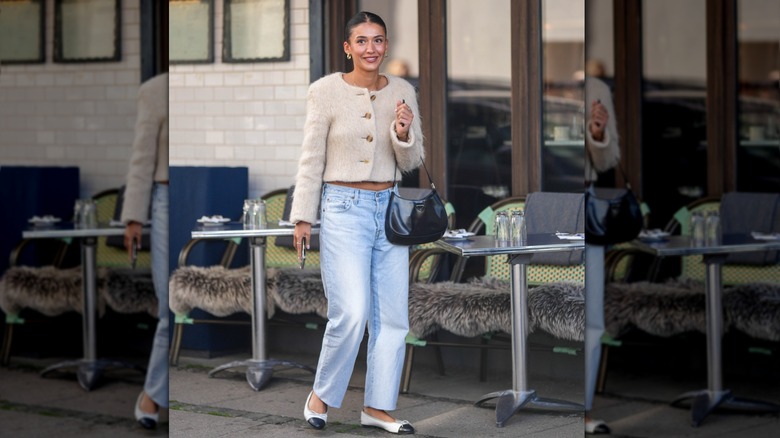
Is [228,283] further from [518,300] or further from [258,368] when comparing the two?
[518,300]

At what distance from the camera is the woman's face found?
15.3 ft

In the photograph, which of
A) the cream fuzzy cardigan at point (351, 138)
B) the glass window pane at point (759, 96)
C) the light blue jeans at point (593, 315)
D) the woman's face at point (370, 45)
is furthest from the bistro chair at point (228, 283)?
the glass window pane at point (759, 96)

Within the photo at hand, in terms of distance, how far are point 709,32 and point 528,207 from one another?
1.33m

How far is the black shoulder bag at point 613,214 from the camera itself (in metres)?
3.54

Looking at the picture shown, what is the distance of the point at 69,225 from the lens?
174 inches

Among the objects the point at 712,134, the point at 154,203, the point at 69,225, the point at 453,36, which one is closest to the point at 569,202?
the point at 453,36

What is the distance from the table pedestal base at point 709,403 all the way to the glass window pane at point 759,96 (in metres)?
0.58

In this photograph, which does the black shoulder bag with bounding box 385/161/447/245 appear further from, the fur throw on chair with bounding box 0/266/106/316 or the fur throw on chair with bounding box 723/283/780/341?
the fur throw on chair with bounding box 723/283/780/341

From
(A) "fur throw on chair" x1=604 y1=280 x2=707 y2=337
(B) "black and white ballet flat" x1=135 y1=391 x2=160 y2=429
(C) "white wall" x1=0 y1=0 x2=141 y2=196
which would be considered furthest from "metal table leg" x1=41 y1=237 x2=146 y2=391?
(A) "fur throw on chair" x1=604 y1=280 x2=707 y2=337

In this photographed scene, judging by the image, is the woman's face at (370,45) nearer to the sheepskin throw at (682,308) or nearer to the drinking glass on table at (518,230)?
the drinking glass on table at (518,230)

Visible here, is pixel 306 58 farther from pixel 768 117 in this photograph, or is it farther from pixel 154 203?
pixel 768 117

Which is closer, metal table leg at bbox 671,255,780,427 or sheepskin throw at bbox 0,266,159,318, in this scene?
metal table leg at bbox 671,255,780,427

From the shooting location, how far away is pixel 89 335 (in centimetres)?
437

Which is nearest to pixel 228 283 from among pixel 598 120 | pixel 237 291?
pixel 237 291
